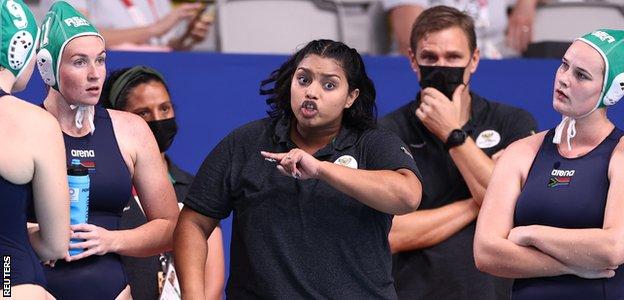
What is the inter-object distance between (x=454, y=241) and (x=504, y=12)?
107 inches

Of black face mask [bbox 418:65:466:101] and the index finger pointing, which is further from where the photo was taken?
black face mask [bbox 418:65:466:101]

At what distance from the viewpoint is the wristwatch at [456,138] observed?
16.7ft

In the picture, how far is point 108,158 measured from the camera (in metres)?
4.20

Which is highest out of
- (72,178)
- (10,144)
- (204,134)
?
(10,144)

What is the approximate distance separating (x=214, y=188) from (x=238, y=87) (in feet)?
6.69

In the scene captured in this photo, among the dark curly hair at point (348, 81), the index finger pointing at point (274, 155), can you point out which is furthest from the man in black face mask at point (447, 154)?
the index finger pointing at point (274, 155)

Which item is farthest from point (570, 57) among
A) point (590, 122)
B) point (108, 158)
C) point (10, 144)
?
point (10, 144)

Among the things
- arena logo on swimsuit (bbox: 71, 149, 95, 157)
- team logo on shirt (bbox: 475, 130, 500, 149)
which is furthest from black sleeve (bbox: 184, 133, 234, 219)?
team logo on shirt (bbox: 475, 130, 500, 149)

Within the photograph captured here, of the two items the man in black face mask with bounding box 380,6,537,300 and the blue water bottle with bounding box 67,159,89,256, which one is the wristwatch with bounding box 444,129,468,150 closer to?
the man in black face mask with bounding box 380,6,537,300

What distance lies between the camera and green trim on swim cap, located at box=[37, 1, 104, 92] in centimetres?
420

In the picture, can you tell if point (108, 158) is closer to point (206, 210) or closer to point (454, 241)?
point (206, 210)

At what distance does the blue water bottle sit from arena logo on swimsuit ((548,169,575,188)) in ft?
4.87

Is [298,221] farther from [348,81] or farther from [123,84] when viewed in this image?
[123,84]
